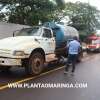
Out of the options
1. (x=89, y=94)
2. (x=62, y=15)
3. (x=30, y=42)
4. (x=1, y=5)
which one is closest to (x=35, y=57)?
(x=30, y=42)

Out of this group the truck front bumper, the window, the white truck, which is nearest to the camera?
the truck front bumper

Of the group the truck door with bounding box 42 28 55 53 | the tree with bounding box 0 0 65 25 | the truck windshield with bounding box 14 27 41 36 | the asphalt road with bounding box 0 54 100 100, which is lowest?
the asphalt road with bounding box 0 54 100 100

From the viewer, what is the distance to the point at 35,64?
36.3 ft

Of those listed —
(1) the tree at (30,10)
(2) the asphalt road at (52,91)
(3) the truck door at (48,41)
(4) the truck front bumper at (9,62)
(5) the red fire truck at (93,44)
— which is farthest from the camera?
(5) the red fire truck at (93,44)

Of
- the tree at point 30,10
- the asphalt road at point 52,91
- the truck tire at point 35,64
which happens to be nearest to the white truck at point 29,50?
the truck tire at point 35,64

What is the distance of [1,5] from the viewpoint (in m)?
21.4

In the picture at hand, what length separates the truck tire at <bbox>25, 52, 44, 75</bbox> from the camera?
35.2ft

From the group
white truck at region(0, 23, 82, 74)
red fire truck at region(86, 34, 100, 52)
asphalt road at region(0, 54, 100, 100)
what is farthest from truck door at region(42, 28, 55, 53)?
red fire truck at region(86, 34, 100, 52)

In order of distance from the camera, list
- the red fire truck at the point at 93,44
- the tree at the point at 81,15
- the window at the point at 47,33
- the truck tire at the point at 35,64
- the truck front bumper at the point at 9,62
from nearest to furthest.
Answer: the truck front bumper at the point at 9,62, the truck tire at the point at 35,64, the window at the point at 47,33, the red fire truck at the point at 93,44, the tree at the point at 81,15

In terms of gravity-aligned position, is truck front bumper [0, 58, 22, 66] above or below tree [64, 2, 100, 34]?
below

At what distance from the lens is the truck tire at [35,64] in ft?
35.2

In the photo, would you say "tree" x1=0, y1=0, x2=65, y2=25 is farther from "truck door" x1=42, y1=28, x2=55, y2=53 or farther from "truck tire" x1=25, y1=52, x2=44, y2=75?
"truck tire" x1=25, y1=52, x2=44, y2=75

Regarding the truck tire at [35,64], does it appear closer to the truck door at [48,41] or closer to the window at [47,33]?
the truck door at [48,41]

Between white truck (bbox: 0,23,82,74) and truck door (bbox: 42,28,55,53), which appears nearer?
white truck (bbox: 0,23,82,74)
